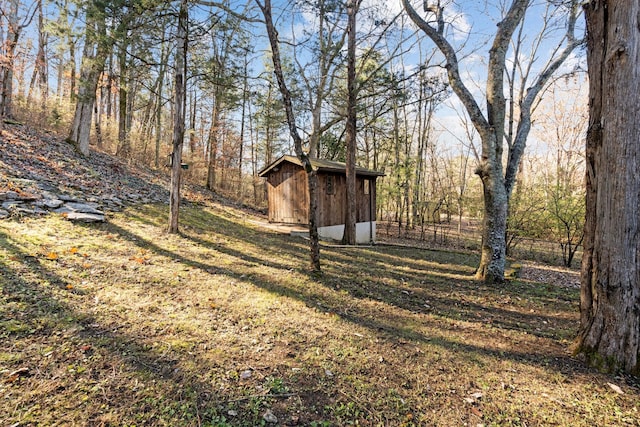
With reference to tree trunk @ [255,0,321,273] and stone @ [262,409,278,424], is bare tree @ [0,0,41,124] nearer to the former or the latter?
tree trunk @ [255,0,321,273]

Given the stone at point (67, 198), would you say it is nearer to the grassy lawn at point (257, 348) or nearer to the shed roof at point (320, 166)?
the grassy lawn at point (257, 348)

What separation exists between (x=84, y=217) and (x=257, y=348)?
522 centimetres

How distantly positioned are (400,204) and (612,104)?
51.8 ft

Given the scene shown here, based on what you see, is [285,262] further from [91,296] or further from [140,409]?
[140,409]

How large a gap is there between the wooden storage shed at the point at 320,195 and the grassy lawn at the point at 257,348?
22.1ft

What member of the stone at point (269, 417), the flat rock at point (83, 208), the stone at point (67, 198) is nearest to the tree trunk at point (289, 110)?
the stone at point (269, 417)

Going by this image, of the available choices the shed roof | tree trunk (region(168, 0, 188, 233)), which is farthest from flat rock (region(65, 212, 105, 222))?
the shed roof

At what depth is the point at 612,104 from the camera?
2.78m

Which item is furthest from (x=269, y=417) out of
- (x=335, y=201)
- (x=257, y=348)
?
(x=335, y=201)

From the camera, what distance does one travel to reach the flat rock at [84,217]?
5.73 metres

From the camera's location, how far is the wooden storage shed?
466 inches

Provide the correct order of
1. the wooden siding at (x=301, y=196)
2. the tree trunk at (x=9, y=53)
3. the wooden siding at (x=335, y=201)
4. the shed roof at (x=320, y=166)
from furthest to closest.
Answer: the wooden siding at (x=301, y=196) → the wooden siding at (x=335, y=201) → the shed roof at (x=320, y=166) → the tree trunk at (x=9, y=53)

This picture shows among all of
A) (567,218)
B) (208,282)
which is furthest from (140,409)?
(567,218)

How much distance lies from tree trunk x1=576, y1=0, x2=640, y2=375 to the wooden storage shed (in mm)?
8575
